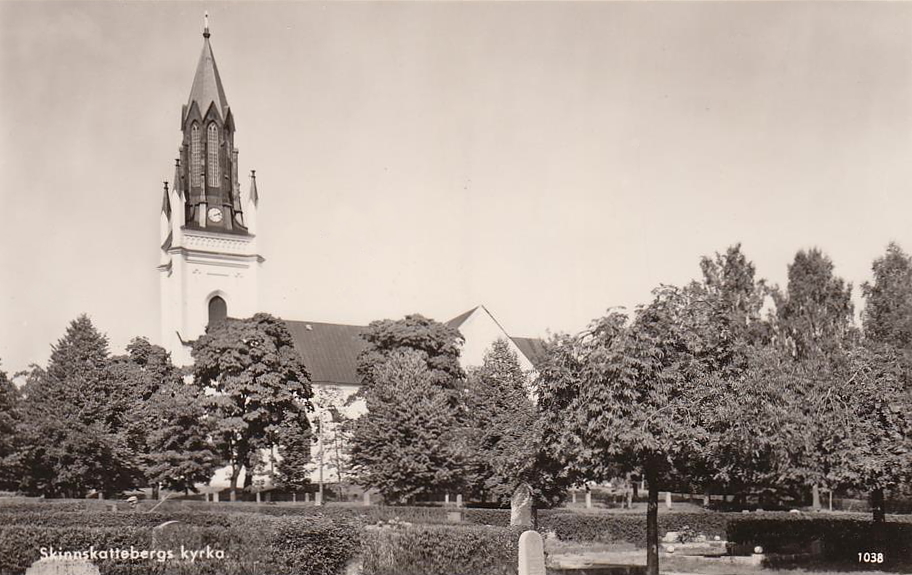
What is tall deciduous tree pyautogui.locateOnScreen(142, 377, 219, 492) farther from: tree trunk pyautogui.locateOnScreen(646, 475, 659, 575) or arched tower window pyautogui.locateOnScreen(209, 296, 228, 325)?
tree trunk pyautogui.locateOnScreen(646, 475, 659, 575)

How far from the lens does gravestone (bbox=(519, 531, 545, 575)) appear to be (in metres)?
16.4

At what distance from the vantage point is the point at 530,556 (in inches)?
647

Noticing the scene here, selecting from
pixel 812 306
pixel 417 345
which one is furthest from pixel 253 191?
pixel 812 306

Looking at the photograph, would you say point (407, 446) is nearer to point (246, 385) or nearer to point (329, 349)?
point (246, 385)

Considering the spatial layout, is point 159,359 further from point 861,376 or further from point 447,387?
point 861,376

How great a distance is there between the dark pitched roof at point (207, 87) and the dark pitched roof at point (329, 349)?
18.9 m

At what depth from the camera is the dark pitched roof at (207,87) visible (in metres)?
68.1

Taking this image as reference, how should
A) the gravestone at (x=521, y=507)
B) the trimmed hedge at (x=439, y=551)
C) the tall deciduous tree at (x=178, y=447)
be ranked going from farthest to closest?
the tall deciduous tree at (x=178, y=447), the gravestone at (x=521, y=507), the trimmed hedge at (x=439, y=551)

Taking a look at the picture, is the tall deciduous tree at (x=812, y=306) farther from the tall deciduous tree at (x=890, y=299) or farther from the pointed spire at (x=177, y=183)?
the pointed spire at (x=177, y=183)

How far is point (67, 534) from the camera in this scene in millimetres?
18891

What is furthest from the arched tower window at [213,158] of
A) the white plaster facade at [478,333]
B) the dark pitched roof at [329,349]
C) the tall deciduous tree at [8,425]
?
the tall deciduous tree at [8,425]

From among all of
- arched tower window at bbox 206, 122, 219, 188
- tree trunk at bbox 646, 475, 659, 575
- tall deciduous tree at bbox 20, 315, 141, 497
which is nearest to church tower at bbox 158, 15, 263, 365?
arched tower window at bbox 206, 122, 219, 188

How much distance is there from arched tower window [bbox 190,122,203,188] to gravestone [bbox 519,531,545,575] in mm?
57925

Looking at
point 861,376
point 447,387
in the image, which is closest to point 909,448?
point 861,376
